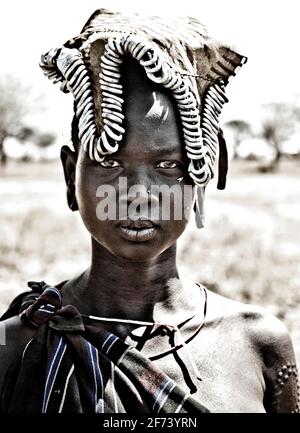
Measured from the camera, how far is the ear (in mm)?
3477

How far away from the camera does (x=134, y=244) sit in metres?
3.21

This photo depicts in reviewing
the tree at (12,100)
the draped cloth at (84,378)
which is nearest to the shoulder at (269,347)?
the draped cloth at (84,378)

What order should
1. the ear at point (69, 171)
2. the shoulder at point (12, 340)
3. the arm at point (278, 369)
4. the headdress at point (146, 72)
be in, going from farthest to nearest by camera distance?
the arm at point (278, 369)
the ear at point (69, 171)
the shoulder at point (12, 340)
the headdress at point (146, 72)

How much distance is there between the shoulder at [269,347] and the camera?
358 cm

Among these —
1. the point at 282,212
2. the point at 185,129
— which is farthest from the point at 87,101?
the point at 282,212

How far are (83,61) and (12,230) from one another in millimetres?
10550

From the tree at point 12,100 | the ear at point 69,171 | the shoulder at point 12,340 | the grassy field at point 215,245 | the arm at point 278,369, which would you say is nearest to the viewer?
the shoulder at point 12,340

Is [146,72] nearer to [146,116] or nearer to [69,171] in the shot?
[146,116]

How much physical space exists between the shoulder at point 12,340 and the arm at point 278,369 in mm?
933

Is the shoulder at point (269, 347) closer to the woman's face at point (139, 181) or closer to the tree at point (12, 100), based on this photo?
the woman's face at point (139, 181)

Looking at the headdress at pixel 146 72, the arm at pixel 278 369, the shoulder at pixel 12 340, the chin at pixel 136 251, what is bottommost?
the arm at pixel 278 369

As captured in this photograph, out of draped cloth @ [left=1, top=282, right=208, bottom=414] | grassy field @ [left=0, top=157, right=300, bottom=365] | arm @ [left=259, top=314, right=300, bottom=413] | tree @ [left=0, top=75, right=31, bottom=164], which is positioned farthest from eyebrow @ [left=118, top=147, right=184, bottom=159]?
tree @ [left=0, top=75, right=31, bottom=164]

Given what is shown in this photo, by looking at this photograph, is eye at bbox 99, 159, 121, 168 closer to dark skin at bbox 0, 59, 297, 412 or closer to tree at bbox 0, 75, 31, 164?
dark skin at bbox 0, 59, 297, 412

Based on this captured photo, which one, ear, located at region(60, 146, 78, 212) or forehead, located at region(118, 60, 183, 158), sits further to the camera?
ear, located at region(60, 146, 78, 212)
